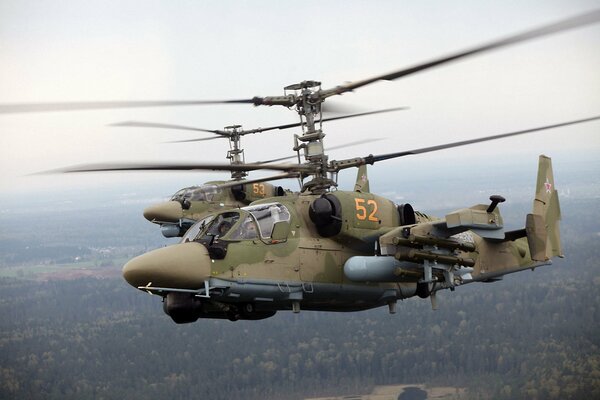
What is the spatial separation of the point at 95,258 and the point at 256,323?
1211 inches

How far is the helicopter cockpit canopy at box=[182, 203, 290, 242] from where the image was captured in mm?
17141


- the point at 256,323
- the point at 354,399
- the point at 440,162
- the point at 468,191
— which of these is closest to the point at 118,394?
the point at 256,323

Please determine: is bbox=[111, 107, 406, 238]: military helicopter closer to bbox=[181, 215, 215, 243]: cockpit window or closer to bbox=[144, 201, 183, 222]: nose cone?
bbox=[144, 201, 183, 222]: nose cone

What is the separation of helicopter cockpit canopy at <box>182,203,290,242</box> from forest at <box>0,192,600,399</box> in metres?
→ 27.6

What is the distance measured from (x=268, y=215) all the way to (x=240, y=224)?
637mm

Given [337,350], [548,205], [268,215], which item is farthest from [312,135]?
[337,350]

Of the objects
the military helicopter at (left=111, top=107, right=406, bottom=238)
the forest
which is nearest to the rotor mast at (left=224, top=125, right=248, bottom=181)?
the military helicopter at (left=111, top=107, right=406, bottom=238)

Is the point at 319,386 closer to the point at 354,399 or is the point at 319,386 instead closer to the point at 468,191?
the point at 354,399

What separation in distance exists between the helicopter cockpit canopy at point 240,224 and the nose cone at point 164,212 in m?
9.91

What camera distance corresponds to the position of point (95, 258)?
75.6 m

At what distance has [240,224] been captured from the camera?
17.2 metres

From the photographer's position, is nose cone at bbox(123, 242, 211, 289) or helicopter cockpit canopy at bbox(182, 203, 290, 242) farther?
helicopter cockpit canopy at bbox(182, 203, 290, 242)

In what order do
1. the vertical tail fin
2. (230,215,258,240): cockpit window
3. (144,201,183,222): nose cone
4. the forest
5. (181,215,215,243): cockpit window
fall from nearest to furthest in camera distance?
(230,215,258,240): cockpit window < (181,215,215,243): cockpit window < the vertical tail fin < (144,201,183,222): nose cone < the forest

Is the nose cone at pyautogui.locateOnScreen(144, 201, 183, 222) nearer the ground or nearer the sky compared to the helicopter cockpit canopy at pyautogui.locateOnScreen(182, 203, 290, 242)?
nearer the sky
